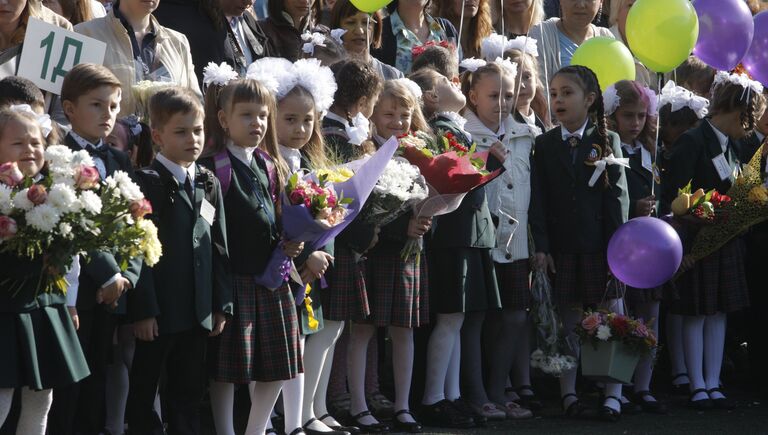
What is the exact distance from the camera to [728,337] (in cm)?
861

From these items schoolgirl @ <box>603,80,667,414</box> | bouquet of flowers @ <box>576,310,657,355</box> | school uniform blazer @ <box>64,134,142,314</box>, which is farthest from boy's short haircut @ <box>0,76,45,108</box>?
schoolgirl @ <box>603,80,667,414</box>

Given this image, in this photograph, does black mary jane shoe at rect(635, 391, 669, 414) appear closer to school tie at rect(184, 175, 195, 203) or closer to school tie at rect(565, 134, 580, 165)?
school tie at rect(565, 134, 580, 165)

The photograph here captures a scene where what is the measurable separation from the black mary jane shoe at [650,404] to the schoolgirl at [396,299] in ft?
5.59

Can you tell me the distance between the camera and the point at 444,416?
668 centimetres

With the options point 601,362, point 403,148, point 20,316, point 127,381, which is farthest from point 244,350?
point 601,362

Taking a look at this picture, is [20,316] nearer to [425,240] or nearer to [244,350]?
[244,350]

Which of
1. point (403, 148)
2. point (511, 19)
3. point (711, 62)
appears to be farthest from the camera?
point (511, 19)

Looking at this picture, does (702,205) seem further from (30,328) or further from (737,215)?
(30,328)

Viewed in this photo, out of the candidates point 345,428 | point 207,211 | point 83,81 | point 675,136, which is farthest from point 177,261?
point 675,136

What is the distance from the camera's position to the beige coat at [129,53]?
6309 mm

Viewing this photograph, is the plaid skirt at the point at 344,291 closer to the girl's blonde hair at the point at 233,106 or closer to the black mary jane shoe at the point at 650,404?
the girl's blonde hair at the point at 233,106

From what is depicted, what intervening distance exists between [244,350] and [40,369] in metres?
1.02

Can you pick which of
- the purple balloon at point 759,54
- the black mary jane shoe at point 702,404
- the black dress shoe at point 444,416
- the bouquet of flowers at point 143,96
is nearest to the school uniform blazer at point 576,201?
the black dress shoe at point 444,416

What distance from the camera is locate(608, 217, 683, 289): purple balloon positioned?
687 cm
